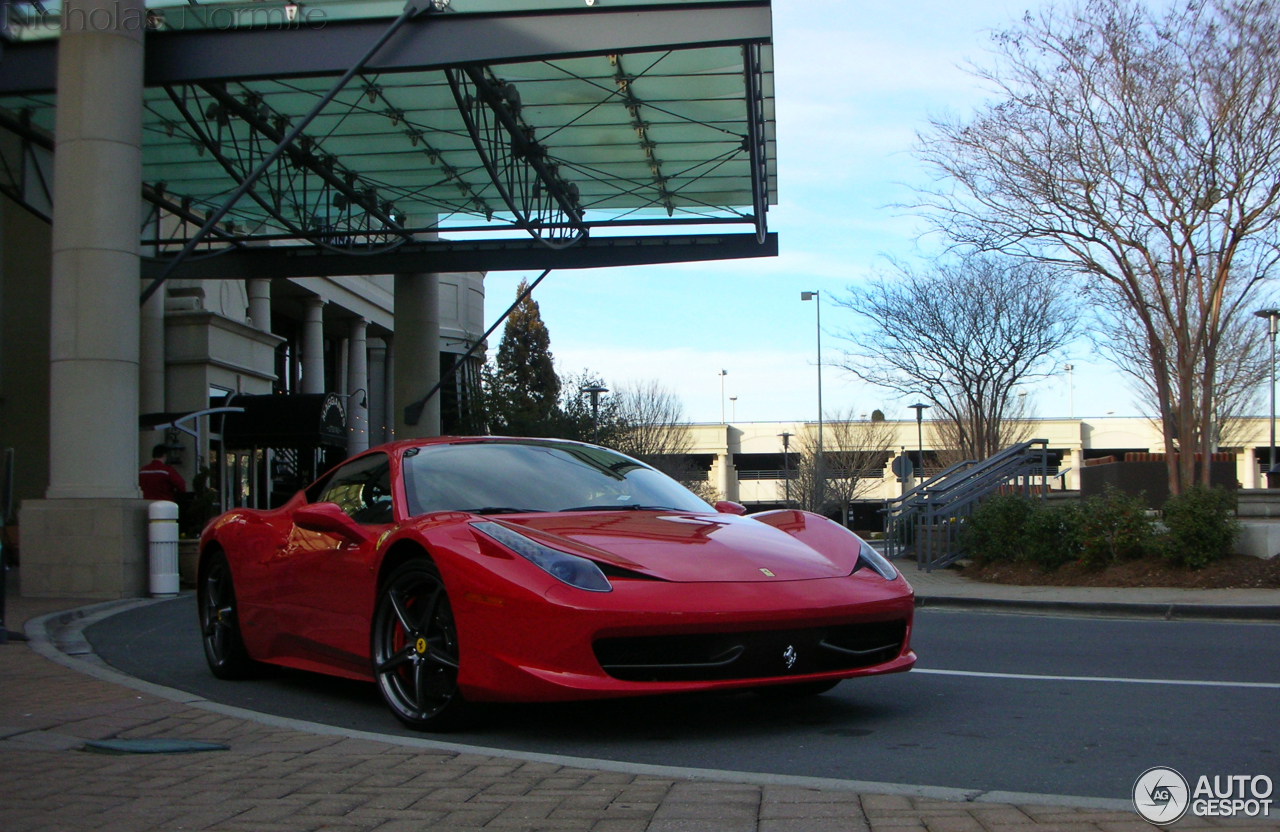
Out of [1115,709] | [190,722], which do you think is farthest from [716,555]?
[190,722]

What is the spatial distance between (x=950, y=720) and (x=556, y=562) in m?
1.78

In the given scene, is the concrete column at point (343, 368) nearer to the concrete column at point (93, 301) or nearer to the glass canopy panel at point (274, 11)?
the glass canopy panel at point (274, 11)

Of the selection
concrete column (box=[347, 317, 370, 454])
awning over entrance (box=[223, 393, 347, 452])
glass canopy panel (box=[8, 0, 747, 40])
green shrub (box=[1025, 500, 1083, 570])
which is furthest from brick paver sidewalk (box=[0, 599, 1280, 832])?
concrete column (box=[347, 317, 370, 454])

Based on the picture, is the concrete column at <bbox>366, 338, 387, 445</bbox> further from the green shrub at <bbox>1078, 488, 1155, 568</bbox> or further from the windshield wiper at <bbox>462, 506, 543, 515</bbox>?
the windshield wiper at <bbox>462, 506, 543, 515</bbox>

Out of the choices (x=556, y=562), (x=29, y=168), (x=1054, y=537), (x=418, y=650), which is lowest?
(x=1054, y=537)

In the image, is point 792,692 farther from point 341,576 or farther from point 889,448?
point 889,448

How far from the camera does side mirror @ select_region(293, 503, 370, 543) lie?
215 inches

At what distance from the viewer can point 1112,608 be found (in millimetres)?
10531

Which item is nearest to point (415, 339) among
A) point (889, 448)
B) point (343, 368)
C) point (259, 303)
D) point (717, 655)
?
point (259, 303)

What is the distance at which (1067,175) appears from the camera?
52.2 feet

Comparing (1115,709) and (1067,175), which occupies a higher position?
(1067,175)

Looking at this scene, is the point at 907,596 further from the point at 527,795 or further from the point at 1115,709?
the point at 527,795

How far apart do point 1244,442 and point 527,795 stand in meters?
54.6

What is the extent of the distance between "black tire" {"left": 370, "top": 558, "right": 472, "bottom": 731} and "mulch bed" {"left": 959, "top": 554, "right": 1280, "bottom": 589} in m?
9.30
